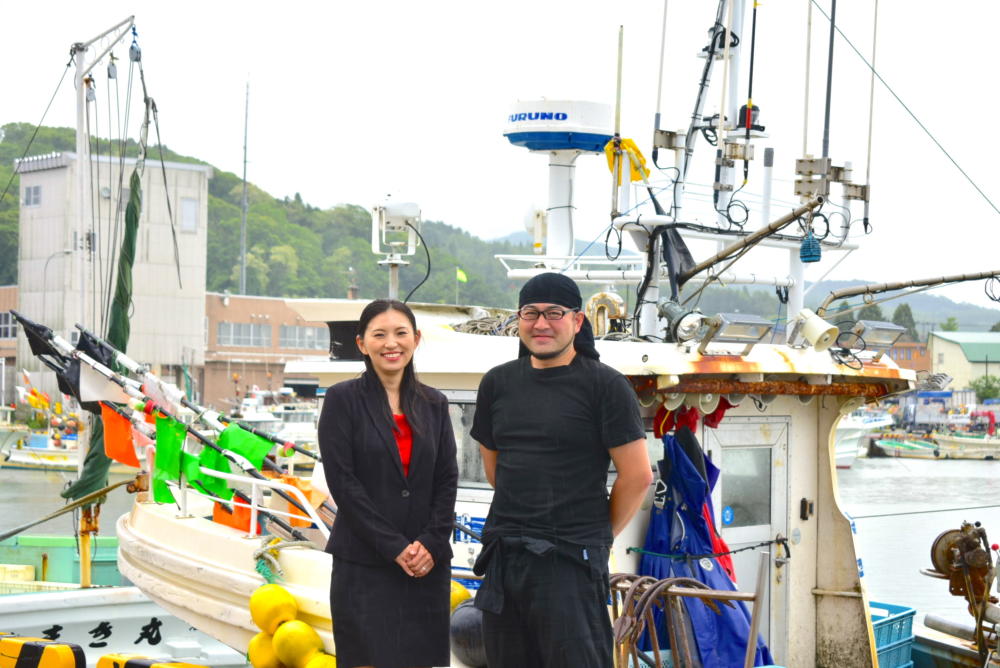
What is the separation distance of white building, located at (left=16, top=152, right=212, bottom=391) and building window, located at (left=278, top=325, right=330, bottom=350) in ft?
26.0

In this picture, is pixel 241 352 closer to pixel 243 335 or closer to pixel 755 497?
pixel 243 335

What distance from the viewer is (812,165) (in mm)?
8992

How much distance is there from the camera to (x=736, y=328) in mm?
6574

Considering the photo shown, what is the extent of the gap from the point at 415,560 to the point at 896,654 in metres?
5.44

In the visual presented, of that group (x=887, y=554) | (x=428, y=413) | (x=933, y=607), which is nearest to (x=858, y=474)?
(x=887, y=554)

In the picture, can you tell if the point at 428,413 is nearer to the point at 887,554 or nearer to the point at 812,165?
the point at 812,165

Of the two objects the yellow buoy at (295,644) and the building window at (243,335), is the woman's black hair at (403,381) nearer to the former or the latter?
the yellow buoy at (295,644)

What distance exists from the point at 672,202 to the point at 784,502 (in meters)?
2.37

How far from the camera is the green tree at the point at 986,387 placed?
7988 cm

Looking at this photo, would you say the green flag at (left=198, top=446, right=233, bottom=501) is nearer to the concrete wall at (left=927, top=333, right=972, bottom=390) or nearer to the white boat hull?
the white boat hull

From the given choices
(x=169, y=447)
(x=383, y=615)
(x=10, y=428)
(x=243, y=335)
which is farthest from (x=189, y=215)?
(x=383, y=615)

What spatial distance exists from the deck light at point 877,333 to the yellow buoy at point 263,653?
378 centimetres

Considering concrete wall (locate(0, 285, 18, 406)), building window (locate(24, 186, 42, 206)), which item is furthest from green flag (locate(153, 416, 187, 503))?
concrete wall (locate(0, 285, 18, 406))

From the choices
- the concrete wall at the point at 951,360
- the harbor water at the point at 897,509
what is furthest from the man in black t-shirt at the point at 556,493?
the concrete wall at the point at 951,360
